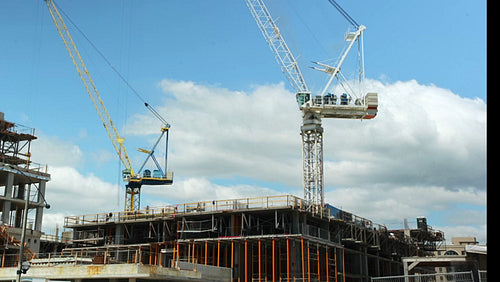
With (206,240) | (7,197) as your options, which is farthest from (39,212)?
(206,240)

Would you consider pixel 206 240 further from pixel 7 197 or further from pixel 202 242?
pixel 7 197

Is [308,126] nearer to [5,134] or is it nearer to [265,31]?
[265,31]

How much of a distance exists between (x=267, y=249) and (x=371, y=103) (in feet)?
145

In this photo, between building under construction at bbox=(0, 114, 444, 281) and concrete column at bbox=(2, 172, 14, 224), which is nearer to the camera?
building under construction at bbox=(0, 114, 444, 281)

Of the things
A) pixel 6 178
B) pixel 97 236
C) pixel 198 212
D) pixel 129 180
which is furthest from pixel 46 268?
pixel 129 180

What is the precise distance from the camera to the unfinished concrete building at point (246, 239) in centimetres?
5722

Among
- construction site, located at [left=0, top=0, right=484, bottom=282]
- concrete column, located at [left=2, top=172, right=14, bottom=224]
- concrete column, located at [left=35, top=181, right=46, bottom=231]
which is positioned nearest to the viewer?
construction site, located at [left=0, top=0, right=484, bottom=282]

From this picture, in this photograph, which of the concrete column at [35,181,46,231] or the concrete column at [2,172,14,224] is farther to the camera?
the concrete column at [35,181,46,231]

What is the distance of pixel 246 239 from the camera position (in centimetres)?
5700

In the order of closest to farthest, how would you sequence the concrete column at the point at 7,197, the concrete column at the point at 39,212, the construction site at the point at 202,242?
the construction site at the point at 202,242 < the concrete column at the point at 7,197 < the concrete column at the point at 39,212

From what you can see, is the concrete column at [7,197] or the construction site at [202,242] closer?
the construction site at [202,242]

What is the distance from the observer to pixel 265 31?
104500 mm

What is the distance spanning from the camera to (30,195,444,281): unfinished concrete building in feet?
188

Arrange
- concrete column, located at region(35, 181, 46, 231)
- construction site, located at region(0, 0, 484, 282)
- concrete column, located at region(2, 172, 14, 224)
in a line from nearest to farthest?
construction site, located at region(0, 0, 484, 282)
concrete column, located at region(2, 172, 14, 224)
concrete column, located at region(35, 181, 46, 231)
